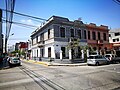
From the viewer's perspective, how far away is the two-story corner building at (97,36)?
29722 mm

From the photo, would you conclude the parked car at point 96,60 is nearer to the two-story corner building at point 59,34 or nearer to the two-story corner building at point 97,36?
the two-story corner building at point 59,34

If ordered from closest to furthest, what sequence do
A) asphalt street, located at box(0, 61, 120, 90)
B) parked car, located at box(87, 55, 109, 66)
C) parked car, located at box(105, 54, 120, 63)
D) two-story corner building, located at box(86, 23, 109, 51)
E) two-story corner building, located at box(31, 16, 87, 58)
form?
asphalt street, located at box(0, 61, 120, 90)
parked car, located at box(87, 55, 109, 66)
parked car, located at box(105, 54, 120, 63)
two-story corner building, located at box(31, 16, 87, 58)
two-story corner building, located at box(86, 23, 109, 51)

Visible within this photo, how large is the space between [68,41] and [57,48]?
3.18 meters

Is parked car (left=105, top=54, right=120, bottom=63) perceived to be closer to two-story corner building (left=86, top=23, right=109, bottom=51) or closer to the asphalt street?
two-story corner building (left=86, top=23, right=109, bottom=51)

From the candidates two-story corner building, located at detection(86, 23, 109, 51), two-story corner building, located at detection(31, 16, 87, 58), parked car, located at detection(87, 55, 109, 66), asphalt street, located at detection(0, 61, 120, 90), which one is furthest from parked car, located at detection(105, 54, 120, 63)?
asphalt street, located at detection(0, 61, 120, 90)

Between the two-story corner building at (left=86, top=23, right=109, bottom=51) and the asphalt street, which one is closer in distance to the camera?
the asphalt street

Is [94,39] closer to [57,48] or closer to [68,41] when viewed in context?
[68,41]

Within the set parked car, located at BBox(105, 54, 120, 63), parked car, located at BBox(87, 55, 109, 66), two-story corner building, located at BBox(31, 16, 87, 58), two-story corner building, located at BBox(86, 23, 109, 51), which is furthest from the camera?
two-story corner building, located at BBox(86, 23, 109, 51)

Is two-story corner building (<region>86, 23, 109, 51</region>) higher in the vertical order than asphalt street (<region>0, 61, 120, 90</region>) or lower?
higher

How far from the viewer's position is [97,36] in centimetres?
3128

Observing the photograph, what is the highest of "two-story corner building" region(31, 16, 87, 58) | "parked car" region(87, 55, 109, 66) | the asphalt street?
"two-story corner building" region(31, 16, 87, 58)

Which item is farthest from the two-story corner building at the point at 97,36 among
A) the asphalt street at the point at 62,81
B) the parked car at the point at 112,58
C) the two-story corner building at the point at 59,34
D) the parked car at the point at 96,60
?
the asphalt street at the point at 62,81

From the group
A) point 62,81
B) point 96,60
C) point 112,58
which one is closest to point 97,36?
point 112,58

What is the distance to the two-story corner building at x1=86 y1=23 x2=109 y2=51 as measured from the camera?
29722 millimetres
